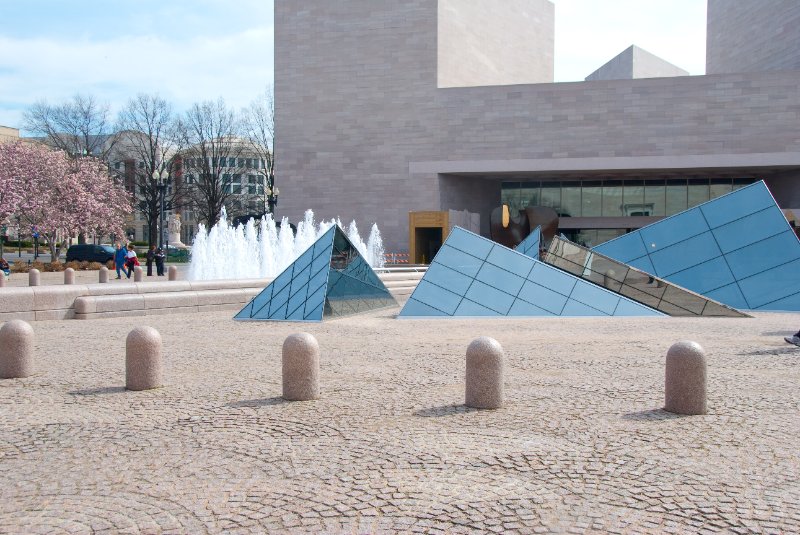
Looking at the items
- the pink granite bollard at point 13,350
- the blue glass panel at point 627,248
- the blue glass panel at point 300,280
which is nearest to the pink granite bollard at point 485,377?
the pink granite bollard at point 13,350

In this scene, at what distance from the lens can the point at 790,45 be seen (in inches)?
2005

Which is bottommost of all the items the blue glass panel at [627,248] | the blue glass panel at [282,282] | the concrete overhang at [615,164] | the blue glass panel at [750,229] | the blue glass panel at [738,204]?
the blue glass panel at [282,282]

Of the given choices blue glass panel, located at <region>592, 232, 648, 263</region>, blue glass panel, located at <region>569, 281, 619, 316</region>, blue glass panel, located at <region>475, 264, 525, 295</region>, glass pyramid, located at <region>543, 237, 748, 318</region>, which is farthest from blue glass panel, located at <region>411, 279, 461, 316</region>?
blue glass panel, located at <region>592, 232, 648, 263</region>

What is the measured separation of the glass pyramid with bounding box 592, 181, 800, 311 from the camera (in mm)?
20766

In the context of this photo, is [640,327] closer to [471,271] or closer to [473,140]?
[471,271]

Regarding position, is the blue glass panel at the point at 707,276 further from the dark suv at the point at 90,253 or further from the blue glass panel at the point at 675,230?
the dark suv at the point at 90,253

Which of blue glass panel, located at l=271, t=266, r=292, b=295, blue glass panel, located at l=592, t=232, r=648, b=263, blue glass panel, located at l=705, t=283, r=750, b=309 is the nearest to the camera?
blue glass panel, located at l=271, t=266, r=292, b=295

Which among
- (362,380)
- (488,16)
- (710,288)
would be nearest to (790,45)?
(488,16)

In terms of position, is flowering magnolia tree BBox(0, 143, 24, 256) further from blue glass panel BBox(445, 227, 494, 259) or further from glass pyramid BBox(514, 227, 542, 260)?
blue glass panel BBox(445, 227, 494, 259)

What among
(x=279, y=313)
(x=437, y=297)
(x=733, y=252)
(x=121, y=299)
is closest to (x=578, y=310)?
(x=437, y=297)

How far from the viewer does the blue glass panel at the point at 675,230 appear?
22.4 m

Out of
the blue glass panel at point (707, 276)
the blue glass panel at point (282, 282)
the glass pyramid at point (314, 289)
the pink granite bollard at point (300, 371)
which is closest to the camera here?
the pink granite bollard at point (300, 371)

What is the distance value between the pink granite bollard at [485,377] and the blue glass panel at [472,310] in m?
10.3

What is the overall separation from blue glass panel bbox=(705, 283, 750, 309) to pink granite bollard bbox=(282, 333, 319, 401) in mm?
16202
